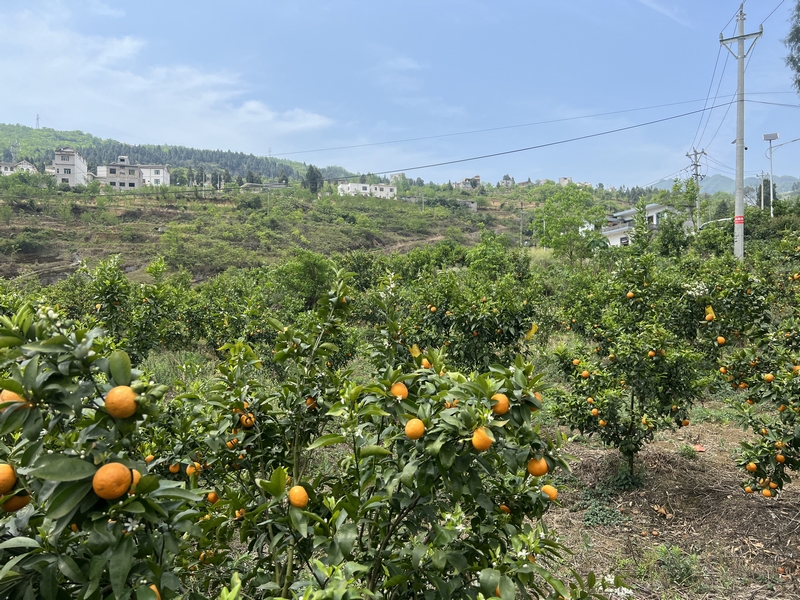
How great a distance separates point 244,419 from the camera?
149 cm

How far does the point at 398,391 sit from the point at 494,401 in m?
0.25

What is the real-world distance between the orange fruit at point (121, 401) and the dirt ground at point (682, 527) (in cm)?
235

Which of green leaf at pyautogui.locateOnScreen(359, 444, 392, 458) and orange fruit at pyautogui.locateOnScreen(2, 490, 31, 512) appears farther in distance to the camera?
green leaf at pyautogui.locateOnScreen(359, 444, 392, 458)

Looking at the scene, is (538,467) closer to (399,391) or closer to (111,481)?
(399,391)

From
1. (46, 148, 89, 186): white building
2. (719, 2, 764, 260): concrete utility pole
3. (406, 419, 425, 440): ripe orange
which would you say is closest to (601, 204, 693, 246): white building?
(719, 2, 764, 260): concrete utility pole

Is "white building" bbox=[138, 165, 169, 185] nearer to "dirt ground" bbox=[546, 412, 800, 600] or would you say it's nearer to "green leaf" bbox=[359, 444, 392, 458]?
"dirt ground" bbox=[546, 412, 800, 600]

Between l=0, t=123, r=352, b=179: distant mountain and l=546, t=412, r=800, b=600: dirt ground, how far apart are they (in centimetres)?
7049

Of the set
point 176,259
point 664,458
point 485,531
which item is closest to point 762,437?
point 664,458

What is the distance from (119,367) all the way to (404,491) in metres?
0.70

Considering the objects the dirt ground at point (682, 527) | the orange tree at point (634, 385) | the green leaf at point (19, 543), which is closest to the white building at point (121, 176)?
the orange tree at point (634, 385)

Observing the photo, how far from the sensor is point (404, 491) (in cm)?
117

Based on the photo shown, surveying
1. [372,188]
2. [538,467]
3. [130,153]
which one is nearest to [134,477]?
[538,467]

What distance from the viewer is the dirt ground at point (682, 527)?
8.54ft

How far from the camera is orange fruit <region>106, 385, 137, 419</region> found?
769 millimetres
